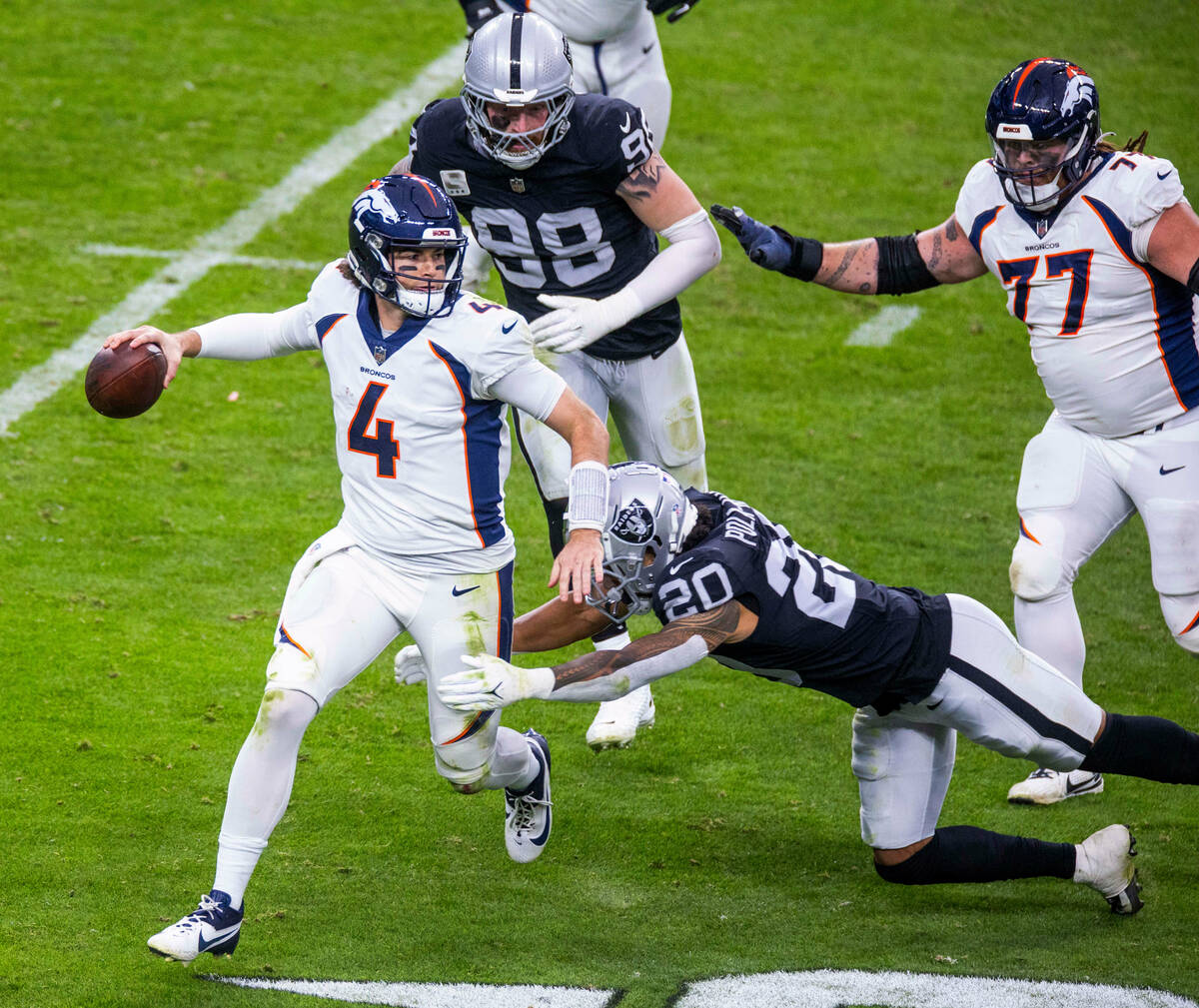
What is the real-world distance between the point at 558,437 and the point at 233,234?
4.61m

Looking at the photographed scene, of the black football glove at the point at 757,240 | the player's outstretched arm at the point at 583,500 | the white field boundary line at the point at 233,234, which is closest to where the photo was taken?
the player's outstretched arm at the point at 583,500

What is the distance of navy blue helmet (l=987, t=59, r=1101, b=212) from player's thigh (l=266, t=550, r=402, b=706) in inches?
88.1

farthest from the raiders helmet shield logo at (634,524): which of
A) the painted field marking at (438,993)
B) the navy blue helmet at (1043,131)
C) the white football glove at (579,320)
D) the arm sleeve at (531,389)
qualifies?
the navy blue helmet at (1043,131)

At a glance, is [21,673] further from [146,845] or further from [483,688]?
[483,688]

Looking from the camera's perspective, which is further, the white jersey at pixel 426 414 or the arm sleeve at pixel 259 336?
the arm sleeve at pixel 259 336

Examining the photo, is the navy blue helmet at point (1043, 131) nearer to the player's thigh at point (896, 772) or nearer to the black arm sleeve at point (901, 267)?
the black arm sleeve at point (901, 267)

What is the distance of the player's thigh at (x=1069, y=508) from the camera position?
4.99 meters

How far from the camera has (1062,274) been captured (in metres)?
4.89

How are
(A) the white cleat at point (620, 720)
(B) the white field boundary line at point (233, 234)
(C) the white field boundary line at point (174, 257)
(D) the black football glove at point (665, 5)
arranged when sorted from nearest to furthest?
(A) the white cleat at point (620, 720) → (D) the black football glove at point (665, 5) → (B) the white field boundary line at point (233, 234) → (C) the white field boundary line at point (174, 257)

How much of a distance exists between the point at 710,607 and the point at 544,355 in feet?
5.81

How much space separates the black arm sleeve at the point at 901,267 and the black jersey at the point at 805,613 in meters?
1.35

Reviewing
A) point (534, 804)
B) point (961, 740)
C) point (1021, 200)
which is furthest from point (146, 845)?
point (1021, 200)

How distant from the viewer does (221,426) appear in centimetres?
757

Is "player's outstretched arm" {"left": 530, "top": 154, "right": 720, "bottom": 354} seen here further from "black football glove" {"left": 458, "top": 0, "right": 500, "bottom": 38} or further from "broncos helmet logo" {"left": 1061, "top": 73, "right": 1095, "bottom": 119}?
"black football glove" {"left": 458, "top": 0, "right": 500, "bottom": 38}
